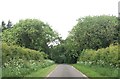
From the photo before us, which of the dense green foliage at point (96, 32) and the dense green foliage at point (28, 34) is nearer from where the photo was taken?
the dense green foliage at point (96, 32)

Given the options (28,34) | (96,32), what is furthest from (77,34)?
(28,34)

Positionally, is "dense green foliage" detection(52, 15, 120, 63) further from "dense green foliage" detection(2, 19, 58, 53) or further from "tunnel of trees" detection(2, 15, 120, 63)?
"dense green foliage" detection(2, 19, 58, 53)

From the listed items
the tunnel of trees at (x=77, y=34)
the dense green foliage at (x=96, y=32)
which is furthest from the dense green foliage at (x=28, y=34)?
the dense green foliage at (x=96, y=32)

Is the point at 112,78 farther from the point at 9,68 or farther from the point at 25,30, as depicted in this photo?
the point at 25,30

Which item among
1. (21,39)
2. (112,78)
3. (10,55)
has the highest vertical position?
(21,39)

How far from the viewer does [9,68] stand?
26.5 m

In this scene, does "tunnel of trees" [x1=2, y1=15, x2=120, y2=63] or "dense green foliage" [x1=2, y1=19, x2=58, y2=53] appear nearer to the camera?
"tunnel of trees" [x1=2, y1=15, x2=120, y2=63]

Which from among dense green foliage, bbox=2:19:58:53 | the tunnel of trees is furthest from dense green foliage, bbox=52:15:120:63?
dense green foliage, bbox=2:19:58:53

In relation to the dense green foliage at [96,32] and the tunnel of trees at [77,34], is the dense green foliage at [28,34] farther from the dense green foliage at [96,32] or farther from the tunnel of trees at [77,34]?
the dense green foliage at [96,32]

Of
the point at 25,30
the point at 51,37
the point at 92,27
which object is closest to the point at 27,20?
the point at 25,30

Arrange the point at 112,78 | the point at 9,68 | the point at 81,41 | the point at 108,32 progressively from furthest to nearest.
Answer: the point at 81,41
the point at 108,32
the point at 9,68
the point at 112,78

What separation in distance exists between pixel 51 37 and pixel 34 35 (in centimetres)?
1063

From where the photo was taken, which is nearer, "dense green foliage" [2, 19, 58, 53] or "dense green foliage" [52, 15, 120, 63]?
"dense green foliage" [52, 15, 120, 63]

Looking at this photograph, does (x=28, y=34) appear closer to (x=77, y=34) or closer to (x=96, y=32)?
(x=77, y=34)
